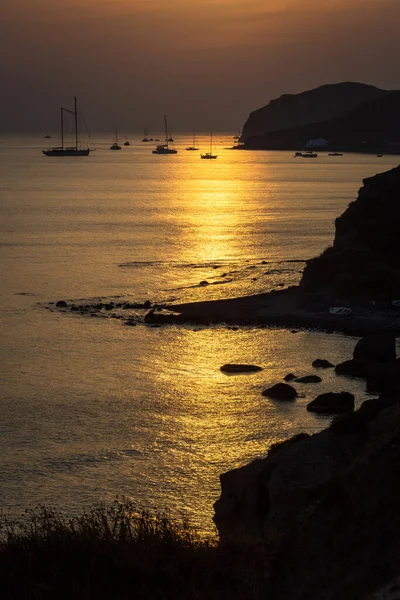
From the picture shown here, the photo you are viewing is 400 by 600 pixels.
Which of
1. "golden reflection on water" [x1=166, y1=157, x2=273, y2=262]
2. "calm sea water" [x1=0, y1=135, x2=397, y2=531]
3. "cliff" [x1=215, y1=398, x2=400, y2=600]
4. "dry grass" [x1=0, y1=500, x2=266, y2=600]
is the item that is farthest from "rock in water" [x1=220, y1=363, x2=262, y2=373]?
"golden reflection on water" [x1=166, y1=157, x2=273, y2=262]

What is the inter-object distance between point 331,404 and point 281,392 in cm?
310

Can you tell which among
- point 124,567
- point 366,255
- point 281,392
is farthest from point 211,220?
point 124,567

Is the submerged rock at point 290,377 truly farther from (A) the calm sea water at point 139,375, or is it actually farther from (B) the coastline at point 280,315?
(B) the coastline at point 280,315

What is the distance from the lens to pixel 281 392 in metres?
43.2

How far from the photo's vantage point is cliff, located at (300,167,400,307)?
211 feet

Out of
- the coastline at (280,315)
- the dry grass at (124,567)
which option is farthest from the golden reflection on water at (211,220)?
the dry grass at (124,567)

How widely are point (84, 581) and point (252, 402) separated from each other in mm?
27501

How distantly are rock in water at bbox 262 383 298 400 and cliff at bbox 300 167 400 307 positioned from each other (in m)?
21.5

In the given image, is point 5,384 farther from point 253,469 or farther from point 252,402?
point 253,469

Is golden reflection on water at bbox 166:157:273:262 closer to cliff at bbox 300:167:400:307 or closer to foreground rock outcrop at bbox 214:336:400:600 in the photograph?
cliff at bbox 300:167:400:307

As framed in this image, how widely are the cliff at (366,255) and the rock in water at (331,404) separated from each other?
76.7ft

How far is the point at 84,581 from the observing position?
1549cm

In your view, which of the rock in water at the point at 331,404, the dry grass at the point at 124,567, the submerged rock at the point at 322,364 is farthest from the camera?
the submerged rock at the point at 322,364

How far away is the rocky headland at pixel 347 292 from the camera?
59.8 m
